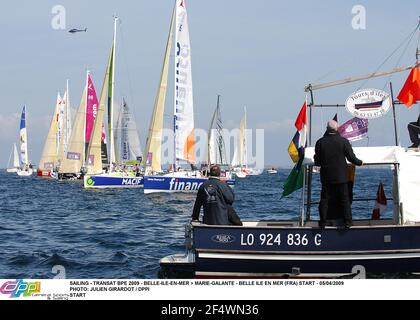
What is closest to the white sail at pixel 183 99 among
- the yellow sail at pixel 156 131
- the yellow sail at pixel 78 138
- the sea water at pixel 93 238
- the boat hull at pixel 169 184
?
the yellow sail at pixel 156 131

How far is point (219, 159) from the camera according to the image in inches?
3469

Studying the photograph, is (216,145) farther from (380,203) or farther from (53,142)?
(380,203)

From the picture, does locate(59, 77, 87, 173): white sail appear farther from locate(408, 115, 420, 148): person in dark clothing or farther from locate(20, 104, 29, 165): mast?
locate(408, 115, 420, 148): person in dark clothing

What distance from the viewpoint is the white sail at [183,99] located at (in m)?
42.6

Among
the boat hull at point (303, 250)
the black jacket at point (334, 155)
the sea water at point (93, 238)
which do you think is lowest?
the sea water at point (93, 238)

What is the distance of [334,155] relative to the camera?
9984 mm

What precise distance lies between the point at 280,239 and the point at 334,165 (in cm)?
149

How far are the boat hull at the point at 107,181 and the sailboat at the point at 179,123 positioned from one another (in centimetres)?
579

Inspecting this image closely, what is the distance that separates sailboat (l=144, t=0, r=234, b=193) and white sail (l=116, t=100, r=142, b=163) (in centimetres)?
2718

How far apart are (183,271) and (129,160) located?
60.1 meters

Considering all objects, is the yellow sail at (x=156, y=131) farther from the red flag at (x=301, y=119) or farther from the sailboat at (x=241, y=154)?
the sailboat at (x=241, y=154)

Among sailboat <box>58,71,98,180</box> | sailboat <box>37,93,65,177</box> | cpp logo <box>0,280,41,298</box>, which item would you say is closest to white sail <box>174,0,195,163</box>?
sailboat <box>58,71,98,180</box>

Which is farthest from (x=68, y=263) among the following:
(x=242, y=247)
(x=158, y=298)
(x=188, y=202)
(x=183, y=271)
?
(x=188, y=202)
